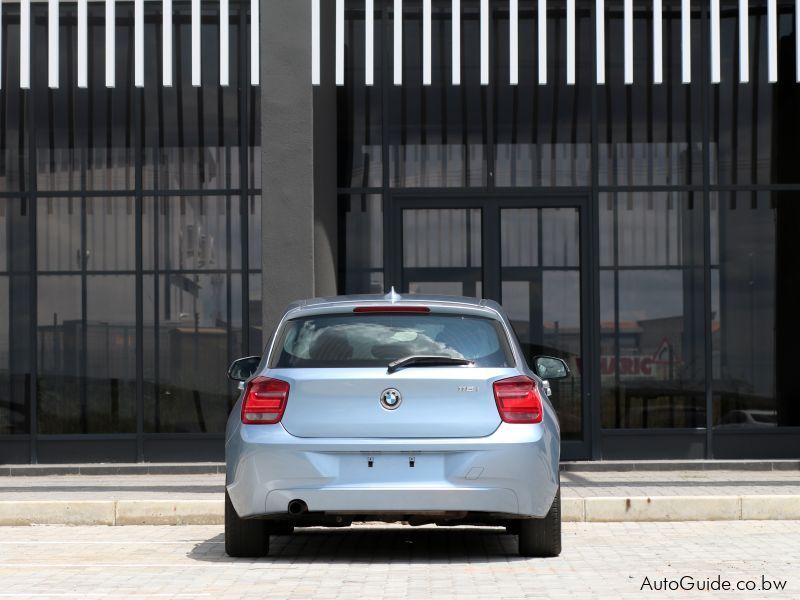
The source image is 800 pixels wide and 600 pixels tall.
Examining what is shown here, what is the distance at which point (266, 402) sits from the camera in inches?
356

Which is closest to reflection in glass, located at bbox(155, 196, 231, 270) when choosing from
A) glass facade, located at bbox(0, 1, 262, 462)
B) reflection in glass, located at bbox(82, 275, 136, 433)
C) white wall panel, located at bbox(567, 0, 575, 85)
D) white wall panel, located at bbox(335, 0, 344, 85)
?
glass facade, located at bbox(0, 1, 262, 462)

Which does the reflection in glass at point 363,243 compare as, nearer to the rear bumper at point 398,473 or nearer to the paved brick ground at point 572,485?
the paved brick ground at point 572,485

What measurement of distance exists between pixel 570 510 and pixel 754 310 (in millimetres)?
5972

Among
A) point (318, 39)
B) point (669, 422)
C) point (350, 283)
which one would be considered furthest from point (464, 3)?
point (669, 422)

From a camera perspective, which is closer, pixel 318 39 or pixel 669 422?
pixel 318 39

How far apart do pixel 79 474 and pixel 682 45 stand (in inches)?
312

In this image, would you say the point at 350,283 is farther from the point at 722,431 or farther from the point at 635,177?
the point at 722,431

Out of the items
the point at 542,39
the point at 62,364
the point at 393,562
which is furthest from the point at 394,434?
the point at 62,364

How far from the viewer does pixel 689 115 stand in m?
17.0

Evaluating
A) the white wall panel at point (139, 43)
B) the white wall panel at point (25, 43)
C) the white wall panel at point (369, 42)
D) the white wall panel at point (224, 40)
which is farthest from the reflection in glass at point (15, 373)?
the white wall panel at point (369, 42)

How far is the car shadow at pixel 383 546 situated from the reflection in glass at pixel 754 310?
6.19m

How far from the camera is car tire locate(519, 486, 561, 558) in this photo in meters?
9.33

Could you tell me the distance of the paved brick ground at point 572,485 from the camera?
1334 cm

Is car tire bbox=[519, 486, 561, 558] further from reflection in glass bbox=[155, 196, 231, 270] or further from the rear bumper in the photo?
reflection in glass bbox=[155, 196, 231, 270]
